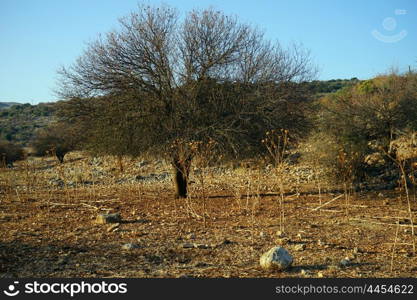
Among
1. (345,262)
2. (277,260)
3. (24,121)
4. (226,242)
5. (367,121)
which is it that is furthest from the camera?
(24,121)

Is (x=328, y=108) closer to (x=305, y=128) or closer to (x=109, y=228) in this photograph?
(x=305, y=128)

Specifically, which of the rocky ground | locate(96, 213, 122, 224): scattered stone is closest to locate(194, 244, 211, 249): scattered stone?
the rocky ground

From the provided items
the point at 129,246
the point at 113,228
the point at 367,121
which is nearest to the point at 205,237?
the point at 129,246

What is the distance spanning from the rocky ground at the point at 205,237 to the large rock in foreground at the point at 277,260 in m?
0.09

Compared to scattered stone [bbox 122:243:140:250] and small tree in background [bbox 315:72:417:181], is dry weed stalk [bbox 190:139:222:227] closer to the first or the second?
scattered stone [bbox 122:243:140:250]

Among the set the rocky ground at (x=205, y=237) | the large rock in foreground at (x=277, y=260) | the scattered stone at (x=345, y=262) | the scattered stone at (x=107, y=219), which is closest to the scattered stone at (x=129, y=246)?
the rocky ground at (x=205, y=237)

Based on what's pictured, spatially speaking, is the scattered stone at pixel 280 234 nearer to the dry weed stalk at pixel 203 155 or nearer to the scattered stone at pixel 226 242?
the scattered stone at pixel 226 242

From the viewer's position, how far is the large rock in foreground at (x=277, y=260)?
17.5 ft

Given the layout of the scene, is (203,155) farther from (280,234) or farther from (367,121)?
(367,121)

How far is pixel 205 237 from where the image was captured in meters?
7.36

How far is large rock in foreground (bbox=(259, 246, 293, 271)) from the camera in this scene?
17.5 ft

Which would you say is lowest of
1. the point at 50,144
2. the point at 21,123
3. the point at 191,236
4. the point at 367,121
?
the point at 191,236

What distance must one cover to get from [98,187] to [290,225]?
10449mm

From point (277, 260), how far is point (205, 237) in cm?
222
